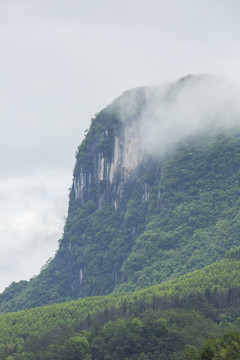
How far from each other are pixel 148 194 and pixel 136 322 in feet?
217

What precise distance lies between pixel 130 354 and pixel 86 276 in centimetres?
6658

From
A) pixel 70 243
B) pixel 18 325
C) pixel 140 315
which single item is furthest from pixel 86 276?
pixel 140 315

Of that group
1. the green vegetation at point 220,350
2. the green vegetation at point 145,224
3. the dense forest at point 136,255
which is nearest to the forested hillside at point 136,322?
the dense forest at point 136,255

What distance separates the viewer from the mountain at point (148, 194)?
13600cm

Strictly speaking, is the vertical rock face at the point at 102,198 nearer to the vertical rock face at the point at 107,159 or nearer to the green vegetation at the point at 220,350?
the vertical rock face at the point at 107,159

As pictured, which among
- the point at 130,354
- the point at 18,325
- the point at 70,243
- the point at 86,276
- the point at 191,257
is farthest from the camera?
the point at 70,243

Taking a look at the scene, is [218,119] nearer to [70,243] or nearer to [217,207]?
[217,207]

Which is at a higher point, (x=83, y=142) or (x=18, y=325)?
(x=83, y=142)

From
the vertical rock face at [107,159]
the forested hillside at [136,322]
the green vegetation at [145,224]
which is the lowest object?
the forested hillside at [136,322]

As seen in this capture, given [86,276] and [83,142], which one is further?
[83,142]

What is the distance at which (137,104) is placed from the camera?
163 meters

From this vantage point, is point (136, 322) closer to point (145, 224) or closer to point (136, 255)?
point (136, 255)

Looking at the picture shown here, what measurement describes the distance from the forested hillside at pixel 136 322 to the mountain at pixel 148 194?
22.8 metres

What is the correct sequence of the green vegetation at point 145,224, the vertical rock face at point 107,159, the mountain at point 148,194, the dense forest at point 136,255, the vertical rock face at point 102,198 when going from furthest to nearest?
the vertical rock face at point 107,159 < the vertical rock face at point 102,198 < the mountain at point 148,194 < the green vegetation at point 145,224 < the dense forest at point 136,255
